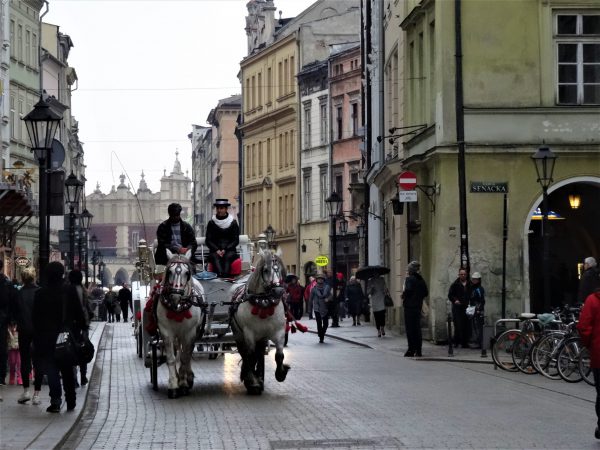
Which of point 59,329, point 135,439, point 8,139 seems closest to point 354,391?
point 59,329

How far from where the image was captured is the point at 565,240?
36875 millimetres

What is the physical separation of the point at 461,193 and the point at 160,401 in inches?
547

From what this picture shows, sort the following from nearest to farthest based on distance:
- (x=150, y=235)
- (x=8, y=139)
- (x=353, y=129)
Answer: (x=8, y=139)
(x=353, y=129)
(x=150, y=235)

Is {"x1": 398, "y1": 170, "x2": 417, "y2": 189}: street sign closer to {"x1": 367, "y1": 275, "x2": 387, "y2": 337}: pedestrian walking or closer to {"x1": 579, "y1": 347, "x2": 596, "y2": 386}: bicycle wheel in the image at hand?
{"x1": 367, "y1": 275, "x2": 387, "y2": 337}: pedestrian walking

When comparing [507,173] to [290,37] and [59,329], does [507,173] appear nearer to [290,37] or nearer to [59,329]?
[59,329]

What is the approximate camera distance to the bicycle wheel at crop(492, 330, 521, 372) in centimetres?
2422


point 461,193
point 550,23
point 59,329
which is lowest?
point 59,329

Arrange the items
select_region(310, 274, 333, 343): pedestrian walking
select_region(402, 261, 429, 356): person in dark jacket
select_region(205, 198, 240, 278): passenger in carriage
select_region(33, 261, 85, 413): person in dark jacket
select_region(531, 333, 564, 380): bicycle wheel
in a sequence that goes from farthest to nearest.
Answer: select_region(310, 274, 333, 343): pedestrian walking → select_region(402, 261, 429, 356): person in dark jacket → select_region(531, 333, 564, 380): bicycle wheel → select_region(205, 198, 240, 278): passenger in carriage → select_region(33, 261, 85, 413): person in dark jacket

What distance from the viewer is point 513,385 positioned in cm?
2116

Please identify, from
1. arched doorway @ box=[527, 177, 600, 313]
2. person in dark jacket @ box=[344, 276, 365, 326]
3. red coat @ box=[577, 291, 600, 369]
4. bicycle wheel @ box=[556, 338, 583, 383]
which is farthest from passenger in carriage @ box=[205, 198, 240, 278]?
person in dark jacket @ box=[344, 276, 365, 326]

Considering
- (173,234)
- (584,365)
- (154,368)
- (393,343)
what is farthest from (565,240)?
(154,368)

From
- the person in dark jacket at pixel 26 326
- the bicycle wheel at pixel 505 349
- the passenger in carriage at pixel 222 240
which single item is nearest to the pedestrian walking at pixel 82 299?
the person in dark jacket at pixel 26 326

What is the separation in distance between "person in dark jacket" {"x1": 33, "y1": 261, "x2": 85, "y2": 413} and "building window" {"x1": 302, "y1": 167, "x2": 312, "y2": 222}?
61109 mm

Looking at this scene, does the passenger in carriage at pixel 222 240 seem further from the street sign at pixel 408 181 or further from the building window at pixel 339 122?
the building window at pixel 339 122
